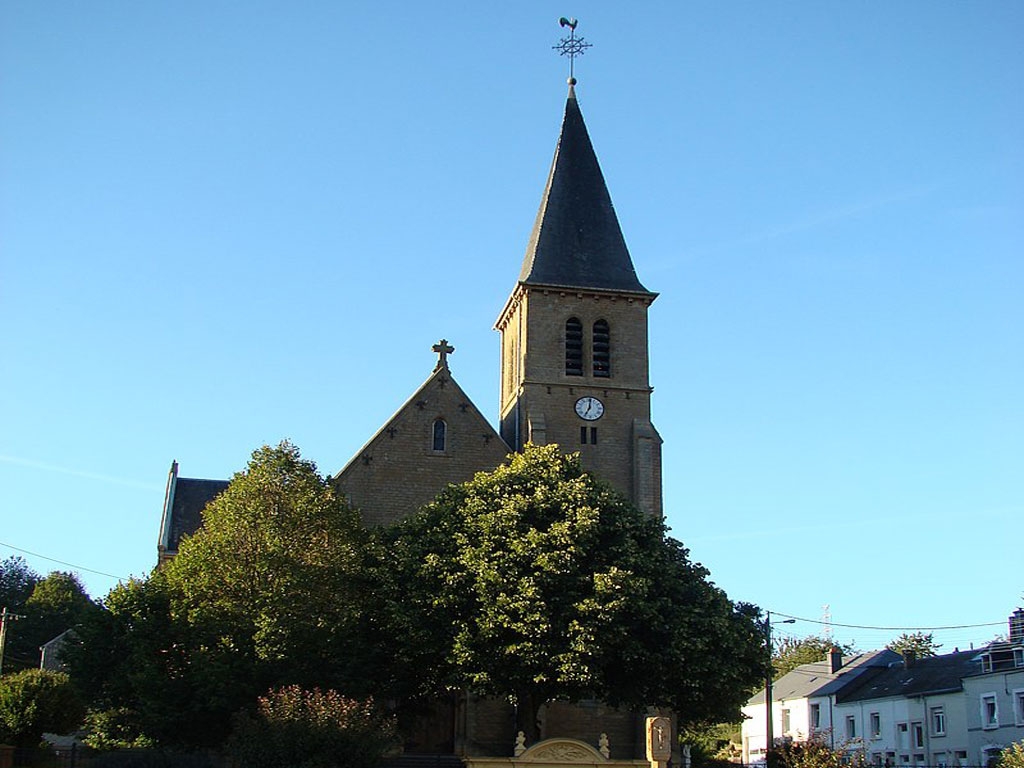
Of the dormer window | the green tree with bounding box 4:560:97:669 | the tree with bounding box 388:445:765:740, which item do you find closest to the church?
the dormer window

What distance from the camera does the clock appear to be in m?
44.3

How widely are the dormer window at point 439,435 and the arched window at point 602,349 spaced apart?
664 cm

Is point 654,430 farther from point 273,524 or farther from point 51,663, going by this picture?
point 51,663

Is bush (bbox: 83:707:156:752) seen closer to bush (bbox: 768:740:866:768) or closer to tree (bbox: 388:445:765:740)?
tree (bbox: 388:445:765:740)

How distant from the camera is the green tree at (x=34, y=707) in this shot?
3716 cm

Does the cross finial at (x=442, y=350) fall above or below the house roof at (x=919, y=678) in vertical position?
above

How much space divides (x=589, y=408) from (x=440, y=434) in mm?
5985

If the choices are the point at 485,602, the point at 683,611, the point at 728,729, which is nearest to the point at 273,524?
the point at 485,602

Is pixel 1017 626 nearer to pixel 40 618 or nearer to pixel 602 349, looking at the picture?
pixel 602 349

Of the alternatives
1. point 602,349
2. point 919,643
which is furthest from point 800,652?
point 602,349

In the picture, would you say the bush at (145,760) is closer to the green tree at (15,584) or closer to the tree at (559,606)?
the tree at (559,606)

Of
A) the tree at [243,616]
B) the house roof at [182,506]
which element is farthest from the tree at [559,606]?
the house roof at [182,506]

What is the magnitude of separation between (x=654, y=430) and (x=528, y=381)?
524 cm

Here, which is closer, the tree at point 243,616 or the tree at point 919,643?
the tree at point 243,616
